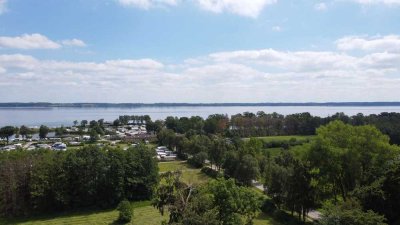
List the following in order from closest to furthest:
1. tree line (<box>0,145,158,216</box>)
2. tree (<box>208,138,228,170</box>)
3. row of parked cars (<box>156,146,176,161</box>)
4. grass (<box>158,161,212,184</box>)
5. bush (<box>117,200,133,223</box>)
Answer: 1. bush (<box>117,200,133,223</box>)
2. tree line (<box>0,145,158,216</box>)
3. grass (<box>158,161,212,184</box>)
4. tree (<box>208,138,228,170</box>)
5. row of parked cars (<box>156,146,176,161</box>)

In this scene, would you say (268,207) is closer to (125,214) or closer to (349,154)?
(349,154)

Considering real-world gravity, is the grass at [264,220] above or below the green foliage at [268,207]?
below

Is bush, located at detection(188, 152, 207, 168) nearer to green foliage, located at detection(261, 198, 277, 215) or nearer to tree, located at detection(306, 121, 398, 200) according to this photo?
green foliage, located at detection(261, 198, 277, 215)

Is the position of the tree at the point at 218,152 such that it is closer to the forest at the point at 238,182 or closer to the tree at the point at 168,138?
the forest at the point at 238,182

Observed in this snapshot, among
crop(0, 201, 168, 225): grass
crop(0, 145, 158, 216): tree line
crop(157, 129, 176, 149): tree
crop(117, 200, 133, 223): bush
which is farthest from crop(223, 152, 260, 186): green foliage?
crop(157, 129, 176, 149): tree

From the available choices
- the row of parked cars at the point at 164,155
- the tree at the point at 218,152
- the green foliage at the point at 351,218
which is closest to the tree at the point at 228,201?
the green foliage at the point at 351,218

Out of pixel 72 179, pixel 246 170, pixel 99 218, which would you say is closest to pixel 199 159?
pixel 246 170
